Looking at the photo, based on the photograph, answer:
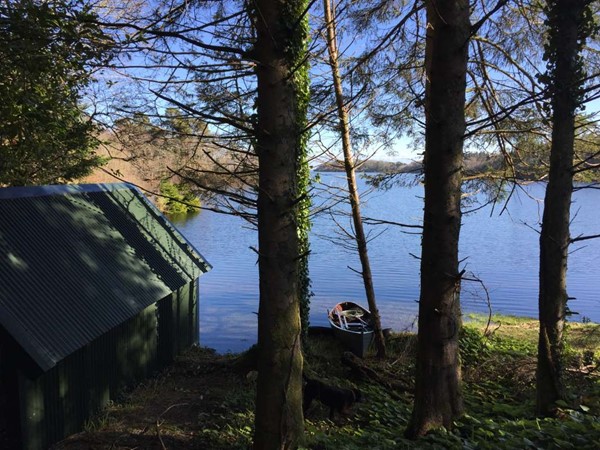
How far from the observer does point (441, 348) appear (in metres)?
5.91

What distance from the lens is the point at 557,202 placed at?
6676 millimetres

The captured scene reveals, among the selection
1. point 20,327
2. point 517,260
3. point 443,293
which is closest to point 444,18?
point 443,293

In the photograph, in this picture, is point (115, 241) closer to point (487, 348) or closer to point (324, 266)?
point (487, 348)

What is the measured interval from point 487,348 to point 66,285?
995 centimetres

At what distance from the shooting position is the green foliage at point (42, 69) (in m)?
6.14

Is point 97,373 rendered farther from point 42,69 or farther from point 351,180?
point 351,180

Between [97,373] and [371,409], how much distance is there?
5.03m

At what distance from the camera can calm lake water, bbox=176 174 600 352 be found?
19297mm

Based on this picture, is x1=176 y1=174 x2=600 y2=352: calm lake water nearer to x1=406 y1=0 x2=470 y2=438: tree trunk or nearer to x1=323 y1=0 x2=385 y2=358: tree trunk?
x1=323 y1=0 x2=385 y2=358: tree trunk

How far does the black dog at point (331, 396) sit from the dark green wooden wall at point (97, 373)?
389 cm

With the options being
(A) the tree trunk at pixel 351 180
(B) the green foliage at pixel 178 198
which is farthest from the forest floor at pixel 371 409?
(B) the green foliage at pixel 178 198

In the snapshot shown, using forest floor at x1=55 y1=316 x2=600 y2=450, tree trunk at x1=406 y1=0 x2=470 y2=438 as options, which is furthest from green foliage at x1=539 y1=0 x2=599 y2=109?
forest floor at x1=55 y1=316 x2=600 y2=450

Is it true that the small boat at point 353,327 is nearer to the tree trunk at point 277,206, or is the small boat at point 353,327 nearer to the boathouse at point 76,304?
the boathouse at point 76,304

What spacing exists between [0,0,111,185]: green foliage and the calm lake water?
5.15 metres
